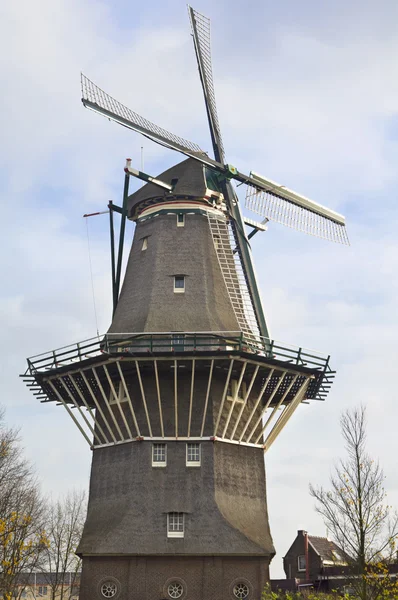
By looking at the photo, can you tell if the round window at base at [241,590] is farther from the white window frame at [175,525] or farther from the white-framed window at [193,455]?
the white-framed window at [193,455]

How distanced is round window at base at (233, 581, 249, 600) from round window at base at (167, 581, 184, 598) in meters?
1.89

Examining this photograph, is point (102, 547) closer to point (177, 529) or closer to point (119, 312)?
point (177, 529)

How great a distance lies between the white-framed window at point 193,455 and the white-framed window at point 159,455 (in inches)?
34.4

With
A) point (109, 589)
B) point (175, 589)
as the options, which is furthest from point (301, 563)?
point (109, 589)

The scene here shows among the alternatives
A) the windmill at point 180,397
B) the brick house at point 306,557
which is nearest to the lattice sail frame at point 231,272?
the windmill at point 180,397

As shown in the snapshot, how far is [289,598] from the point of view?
2195 cm

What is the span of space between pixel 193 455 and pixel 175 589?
473 centimetres

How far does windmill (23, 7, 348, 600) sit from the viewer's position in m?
27.0

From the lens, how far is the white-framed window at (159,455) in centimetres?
2852

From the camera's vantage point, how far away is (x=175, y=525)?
90.5ft

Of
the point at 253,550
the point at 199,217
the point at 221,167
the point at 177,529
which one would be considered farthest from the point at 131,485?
the point at 221,167

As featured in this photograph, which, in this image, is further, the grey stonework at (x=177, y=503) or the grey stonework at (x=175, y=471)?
the grey stonework at (x=177, y=503)

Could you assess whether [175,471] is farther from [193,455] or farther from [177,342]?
[177,342]

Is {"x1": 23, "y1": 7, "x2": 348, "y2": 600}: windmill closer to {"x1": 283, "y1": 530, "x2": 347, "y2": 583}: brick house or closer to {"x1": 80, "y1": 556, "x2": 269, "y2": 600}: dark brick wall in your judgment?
{"x1": 80, "y1": 556, "x2": 269, "y2": 600}: dark brick wall
